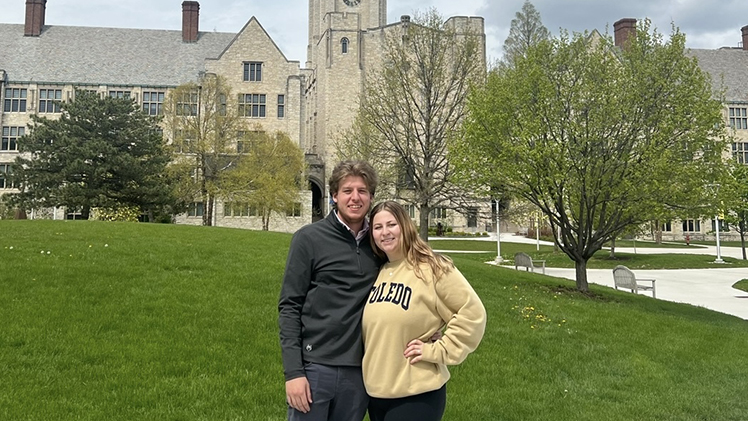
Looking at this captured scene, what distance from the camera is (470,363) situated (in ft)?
19.9

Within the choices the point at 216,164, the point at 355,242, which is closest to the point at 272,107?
the point at 216,164

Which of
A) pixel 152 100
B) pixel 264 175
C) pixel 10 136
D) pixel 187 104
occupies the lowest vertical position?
pixel 264 175

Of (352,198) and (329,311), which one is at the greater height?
(352,198)

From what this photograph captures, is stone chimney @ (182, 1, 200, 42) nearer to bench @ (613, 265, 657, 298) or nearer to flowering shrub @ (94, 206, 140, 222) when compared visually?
flowering shrub @ (94, 206, 140, 222)

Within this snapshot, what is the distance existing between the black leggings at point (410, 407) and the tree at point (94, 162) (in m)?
23.1

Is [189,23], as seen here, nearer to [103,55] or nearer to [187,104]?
[103,55]

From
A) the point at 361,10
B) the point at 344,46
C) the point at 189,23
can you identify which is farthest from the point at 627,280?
the point at 189,23

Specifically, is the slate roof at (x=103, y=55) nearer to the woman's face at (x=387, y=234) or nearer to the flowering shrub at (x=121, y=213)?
the flowering shrub at (x=121, y=213)

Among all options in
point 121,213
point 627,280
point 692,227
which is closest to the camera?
point 627,280

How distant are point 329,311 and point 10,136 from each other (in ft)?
171

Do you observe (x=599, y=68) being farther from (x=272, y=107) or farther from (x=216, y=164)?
(x=272, y=107)

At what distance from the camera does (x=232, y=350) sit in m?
5.80

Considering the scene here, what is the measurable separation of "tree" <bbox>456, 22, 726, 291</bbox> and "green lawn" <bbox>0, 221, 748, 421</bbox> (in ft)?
8.95

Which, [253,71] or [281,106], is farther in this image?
[281,106]
